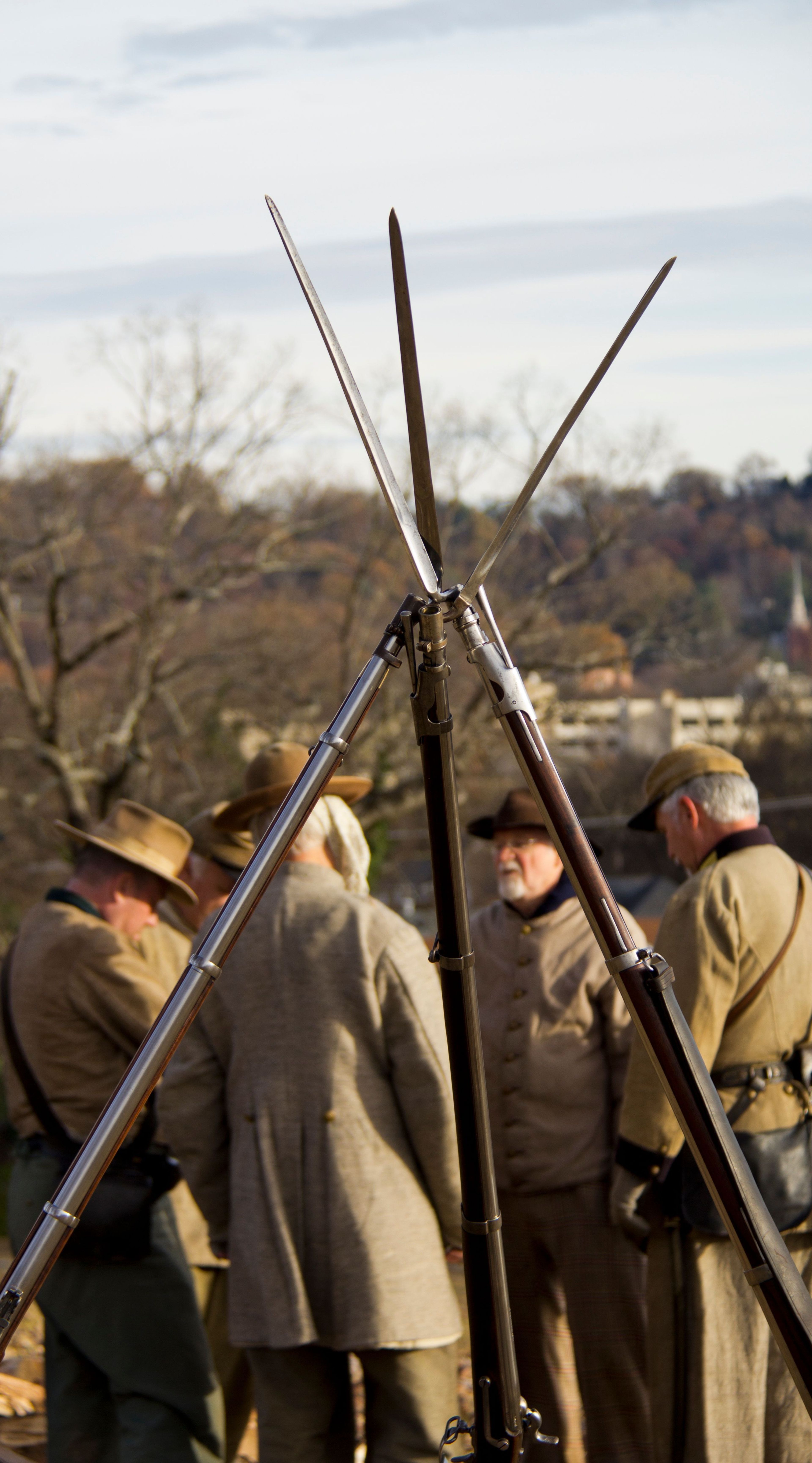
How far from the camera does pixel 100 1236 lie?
10.4 feet

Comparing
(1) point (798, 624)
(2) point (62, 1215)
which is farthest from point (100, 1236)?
(1) point (798, 624)

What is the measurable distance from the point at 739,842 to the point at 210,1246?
155cm

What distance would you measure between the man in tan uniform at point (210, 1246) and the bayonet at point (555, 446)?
1914 millimetres

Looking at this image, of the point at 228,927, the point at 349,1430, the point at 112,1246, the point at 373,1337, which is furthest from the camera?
the point at 112,1246

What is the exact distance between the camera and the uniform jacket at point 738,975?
9.30 feet

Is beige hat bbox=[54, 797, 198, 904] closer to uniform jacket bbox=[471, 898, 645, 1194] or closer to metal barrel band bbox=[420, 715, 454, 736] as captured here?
uniform jacket bbox=[471, 898, 645, 1194]

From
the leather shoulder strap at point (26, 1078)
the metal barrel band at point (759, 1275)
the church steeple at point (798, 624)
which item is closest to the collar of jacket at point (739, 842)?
the metal barrel band at point (759, 1275)

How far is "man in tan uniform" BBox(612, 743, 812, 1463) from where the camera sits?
283 centimetres

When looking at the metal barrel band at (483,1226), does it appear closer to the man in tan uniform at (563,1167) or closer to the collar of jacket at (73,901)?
the man in tan uniform at (563,1167)

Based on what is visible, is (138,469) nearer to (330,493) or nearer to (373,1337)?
(330,493)

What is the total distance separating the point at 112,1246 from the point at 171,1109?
1.46ft

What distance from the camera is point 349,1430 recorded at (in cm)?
291

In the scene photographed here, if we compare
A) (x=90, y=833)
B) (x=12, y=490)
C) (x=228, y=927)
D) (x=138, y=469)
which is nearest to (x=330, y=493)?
(x=138, y=469)

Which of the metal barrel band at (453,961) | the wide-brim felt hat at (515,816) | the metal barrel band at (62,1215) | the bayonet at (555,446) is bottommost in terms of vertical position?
the metal barrel band at (62,1215)
